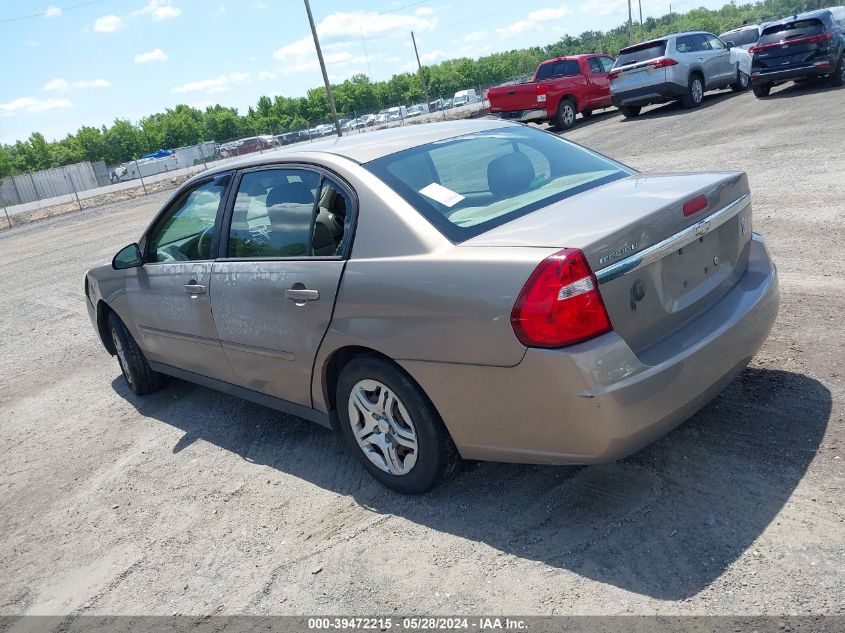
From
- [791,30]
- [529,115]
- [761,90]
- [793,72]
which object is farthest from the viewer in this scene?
[529,115]

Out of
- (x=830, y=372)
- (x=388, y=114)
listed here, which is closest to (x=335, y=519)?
(x=830, y=372)

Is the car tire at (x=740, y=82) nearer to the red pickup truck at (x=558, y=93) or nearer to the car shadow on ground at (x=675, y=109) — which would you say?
the car shadow on ground at (x=675, y=109)

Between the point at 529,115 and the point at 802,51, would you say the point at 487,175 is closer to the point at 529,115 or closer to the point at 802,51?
the point at 802,51

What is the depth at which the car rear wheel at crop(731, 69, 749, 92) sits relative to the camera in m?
21.2

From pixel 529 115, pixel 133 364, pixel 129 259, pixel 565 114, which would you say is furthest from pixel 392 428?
pixel 565 114

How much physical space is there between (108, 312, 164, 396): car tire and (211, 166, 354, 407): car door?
63.9 inches

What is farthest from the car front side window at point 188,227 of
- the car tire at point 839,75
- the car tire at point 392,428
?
the car tire at point 839,75

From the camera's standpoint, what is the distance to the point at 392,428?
3.53 metres

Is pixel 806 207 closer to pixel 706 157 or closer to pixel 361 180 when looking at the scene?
pixel 706 157

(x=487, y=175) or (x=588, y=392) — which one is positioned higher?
(x=487, y=175)

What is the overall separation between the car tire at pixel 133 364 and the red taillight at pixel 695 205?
13.6 feet

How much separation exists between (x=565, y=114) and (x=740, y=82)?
505cm

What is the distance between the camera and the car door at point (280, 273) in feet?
12.2

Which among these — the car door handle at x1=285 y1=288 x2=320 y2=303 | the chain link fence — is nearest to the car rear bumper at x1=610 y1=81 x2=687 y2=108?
the car door handle at x1=285 y1=288 x2=320 y2=303
